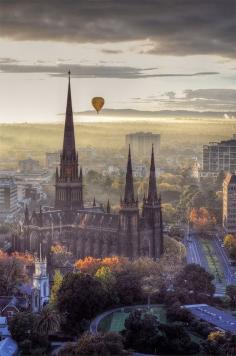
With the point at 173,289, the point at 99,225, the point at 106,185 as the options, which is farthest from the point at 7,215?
the point at 173,289

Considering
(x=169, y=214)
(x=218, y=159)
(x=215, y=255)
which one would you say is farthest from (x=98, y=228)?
(x=218, y=159)

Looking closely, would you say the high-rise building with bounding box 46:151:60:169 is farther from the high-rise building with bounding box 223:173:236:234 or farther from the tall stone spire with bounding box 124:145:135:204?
the tall stone spire with bounding box 124:145:135:204

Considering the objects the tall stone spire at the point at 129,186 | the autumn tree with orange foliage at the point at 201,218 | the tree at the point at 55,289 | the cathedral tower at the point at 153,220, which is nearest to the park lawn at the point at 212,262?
the cathedral tower at the point at 153,220

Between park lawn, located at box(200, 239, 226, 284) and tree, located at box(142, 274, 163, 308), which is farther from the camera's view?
park lawn, located at box(200, 239, 226, 284)

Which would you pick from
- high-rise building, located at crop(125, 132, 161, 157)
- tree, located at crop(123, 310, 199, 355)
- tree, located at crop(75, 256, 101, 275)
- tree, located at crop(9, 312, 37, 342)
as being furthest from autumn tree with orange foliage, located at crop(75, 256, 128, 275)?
high-rise building, located at crop(125, 132, 161, 157)

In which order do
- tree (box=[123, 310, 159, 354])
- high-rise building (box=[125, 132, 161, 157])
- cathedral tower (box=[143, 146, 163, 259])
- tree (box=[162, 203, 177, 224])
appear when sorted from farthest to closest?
tree (box=[162, 203, 177, 224]) → high-rise building (box=[125, 132, 161, 157]) → cathedral tower (box=[143, 146, 163, 259]) → tree (box=[123, 310, 159, 354])

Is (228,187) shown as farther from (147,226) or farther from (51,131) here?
(147,226)

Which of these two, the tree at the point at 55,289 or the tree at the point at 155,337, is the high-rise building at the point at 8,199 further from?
the tree at the point at 155,337
